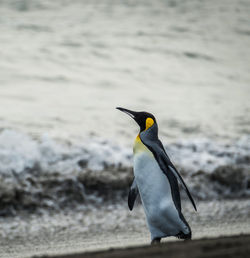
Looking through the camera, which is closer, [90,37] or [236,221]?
[236,221]

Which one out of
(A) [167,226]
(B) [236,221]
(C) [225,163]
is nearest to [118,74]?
(C) [225,163]

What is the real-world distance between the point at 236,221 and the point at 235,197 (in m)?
1.53

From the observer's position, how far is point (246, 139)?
817 cm

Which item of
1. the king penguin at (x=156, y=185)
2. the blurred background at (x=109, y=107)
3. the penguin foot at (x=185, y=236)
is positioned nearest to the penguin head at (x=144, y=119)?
the king penguin at (x=156, y=185)

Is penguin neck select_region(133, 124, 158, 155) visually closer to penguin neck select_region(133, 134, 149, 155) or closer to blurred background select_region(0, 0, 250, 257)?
penguin neck select_region(133, 134, 149, 155)

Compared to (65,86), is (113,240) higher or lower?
higher

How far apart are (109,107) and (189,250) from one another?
7590 millimetres

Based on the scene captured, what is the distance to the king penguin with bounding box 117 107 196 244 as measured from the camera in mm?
3006

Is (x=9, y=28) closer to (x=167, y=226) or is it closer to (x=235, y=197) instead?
(x=235, y=197)

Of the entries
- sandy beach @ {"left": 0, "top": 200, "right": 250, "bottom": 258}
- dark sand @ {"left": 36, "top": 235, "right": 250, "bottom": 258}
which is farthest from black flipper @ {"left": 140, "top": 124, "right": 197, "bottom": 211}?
dark sand @ {"left": 36, "top": 235, "right": 250, "bottom": 258}

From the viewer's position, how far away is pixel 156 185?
122 inches

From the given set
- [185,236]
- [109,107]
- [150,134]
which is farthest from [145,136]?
[109,107]

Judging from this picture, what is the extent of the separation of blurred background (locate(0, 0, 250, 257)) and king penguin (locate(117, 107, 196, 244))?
0.55m

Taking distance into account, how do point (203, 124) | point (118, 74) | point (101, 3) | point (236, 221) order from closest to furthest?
1. point (236, 221)
2. point (203, 124)
3. point (118, 74)
4. point (101, 3)
